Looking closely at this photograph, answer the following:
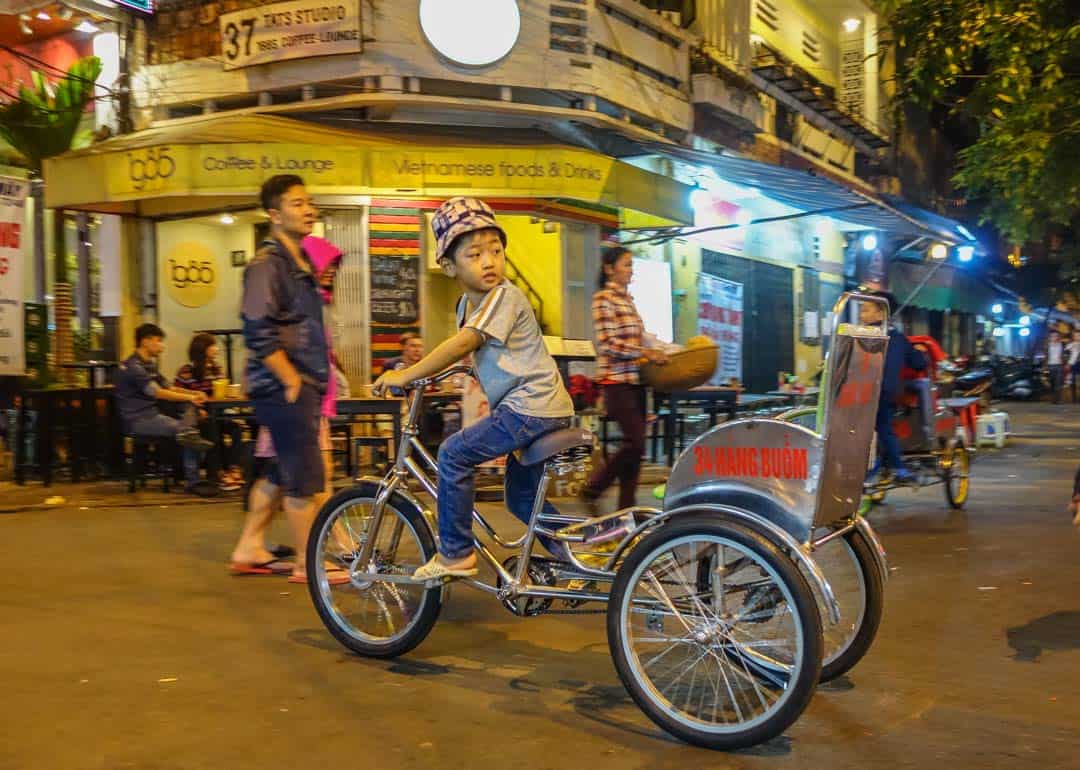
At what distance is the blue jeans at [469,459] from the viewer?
164 inches

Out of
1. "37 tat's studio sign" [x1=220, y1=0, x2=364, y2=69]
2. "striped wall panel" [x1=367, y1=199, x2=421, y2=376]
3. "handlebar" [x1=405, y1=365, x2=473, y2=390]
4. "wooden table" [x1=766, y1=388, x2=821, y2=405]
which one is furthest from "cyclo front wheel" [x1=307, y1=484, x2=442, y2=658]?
"wooden table" [x1=766, y1=388, x2=821, y2=405]

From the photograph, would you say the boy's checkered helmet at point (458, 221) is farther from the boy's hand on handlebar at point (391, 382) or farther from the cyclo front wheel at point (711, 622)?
the cyclo front wheel at point (711, 622)

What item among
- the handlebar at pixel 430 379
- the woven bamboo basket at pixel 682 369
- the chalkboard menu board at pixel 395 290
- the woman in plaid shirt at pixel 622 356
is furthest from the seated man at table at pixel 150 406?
the handlebar at pixel 430 379

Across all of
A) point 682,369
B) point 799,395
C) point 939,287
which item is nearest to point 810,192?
point 799,395

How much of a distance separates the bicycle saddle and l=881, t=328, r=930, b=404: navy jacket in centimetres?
473

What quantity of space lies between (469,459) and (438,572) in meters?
0.49

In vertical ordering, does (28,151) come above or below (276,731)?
above

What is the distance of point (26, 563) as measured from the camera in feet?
21.6

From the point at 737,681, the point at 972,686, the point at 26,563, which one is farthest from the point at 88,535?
the point at 972,686

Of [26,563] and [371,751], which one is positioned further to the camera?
[26,563]

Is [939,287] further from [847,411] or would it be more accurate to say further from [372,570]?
[372,570]

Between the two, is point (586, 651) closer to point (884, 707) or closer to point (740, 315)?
point (884, 707)

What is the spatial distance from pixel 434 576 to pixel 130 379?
6163mm

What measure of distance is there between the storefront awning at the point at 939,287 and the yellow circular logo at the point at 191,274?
16.4m
